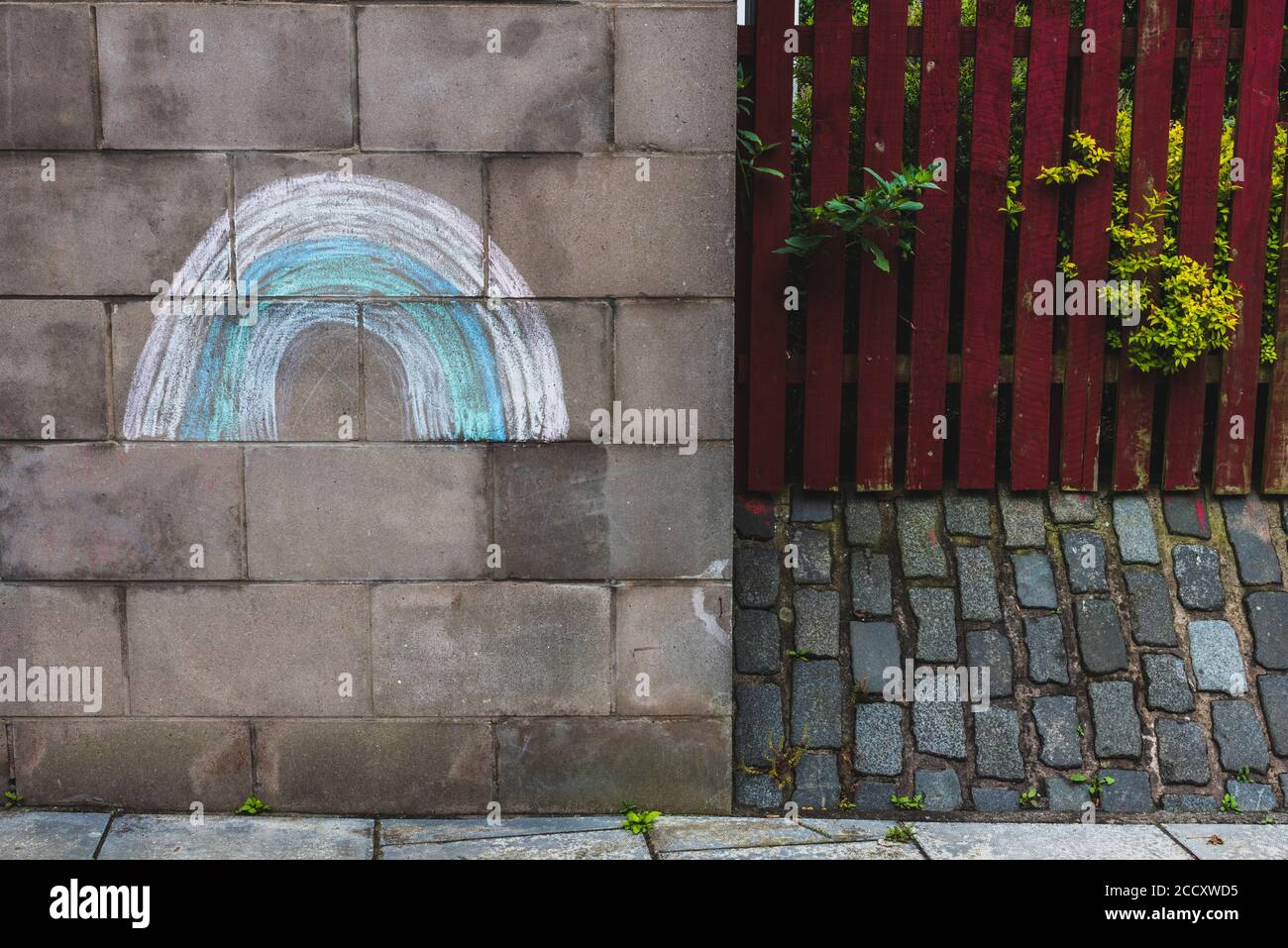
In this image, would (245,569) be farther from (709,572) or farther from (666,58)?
(666,58)

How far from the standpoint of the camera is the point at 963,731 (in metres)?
4.22

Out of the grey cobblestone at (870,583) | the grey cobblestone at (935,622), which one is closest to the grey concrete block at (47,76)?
the grey cobblestone at (870,583)

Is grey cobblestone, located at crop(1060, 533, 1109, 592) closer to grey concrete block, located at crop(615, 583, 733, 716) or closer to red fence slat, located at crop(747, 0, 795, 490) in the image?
red fence slat, located at crop(747, 0, 795, 490)

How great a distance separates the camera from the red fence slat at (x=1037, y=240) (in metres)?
4.39

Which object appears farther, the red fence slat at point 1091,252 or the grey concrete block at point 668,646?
the red fence slat at point 1091,252

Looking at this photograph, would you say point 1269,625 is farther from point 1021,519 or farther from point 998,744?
point 998,744

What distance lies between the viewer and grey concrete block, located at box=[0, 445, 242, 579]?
12.9ft

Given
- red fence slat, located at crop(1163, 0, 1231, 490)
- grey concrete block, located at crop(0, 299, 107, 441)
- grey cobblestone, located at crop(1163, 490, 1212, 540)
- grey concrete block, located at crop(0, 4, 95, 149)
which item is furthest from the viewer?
grey cobblestone, located at crop(1163, 490, 1212, 540)

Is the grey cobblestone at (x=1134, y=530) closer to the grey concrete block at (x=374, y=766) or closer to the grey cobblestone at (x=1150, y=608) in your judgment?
the grey cobblestone at (x=1150, y=608)

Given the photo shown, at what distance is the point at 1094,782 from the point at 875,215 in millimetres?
2430

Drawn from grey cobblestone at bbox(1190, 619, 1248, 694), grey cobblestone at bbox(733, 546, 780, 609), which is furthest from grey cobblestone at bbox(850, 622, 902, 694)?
grey cobblestone at bbox(1190, 619, 1248, 694)

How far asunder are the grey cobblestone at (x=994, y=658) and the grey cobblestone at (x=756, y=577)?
0.83 meters

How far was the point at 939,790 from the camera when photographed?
162 inches

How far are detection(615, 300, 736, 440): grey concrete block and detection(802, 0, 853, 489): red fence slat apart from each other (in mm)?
692
